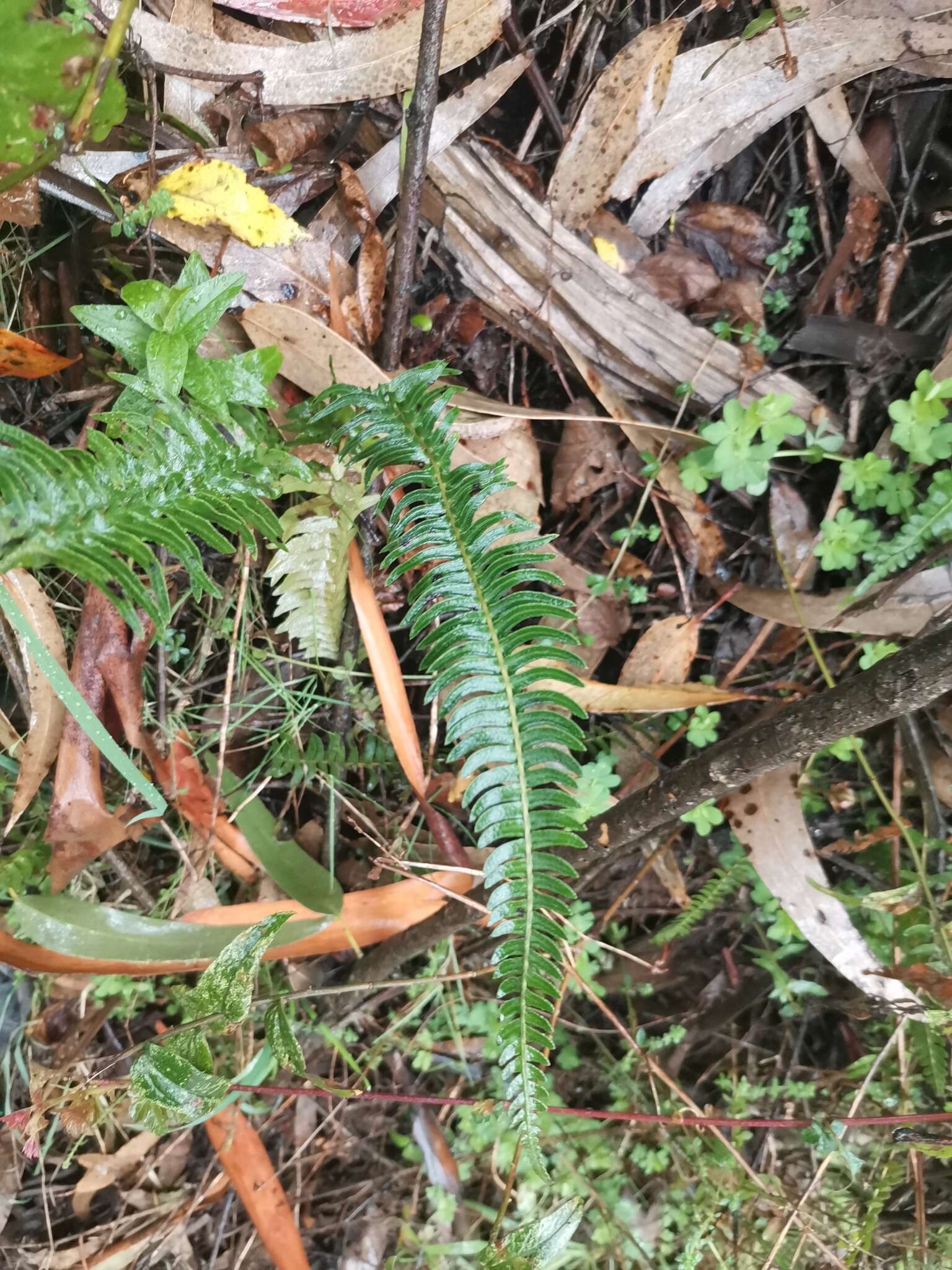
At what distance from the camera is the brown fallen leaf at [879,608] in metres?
2.26

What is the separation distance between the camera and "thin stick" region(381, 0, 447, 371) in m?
1.82

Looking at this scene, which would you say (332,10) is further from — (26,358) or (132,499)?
(132,499)

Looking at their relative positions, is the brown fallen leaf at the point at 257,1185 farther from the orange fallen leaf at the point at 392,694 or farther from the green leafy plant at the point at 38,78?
the green leafy plant at the point at 38,78

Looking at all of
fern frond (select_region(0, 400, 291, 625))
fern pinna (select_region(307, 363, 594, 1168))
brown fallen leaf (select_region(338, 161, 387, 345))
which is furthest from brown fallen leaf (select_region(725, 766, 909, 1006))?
brown fallen leaf (select_region(338, 161, 387, 345))

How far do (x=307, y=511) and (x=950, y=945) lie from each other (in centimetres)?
204

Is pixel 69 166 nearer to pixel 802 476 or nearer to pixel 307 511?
pixel 307 511

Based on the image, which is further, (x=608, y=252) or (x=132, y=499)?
(x=608, y=252)

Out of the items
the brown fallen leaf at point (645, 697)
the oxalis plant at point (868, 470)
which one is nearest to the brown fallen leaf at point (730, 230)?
the oxalis plant at point (868, 470)

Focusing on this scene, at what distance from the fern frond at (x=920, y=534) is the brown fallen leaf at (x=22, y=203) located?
2.38m

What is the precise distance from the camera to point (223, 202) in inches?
78.3

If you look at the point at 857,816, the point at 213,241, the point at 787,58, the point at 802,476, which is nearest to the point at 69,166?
the point at 213,241

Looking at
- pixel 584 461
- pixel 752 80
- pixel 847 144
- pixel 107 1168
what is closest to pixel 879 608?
pixel 584 461

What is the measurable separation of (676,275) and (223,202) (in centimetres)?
128

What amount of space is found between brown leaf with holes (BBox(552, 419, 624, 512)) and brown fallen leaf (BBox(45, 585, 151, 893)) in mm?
1285
